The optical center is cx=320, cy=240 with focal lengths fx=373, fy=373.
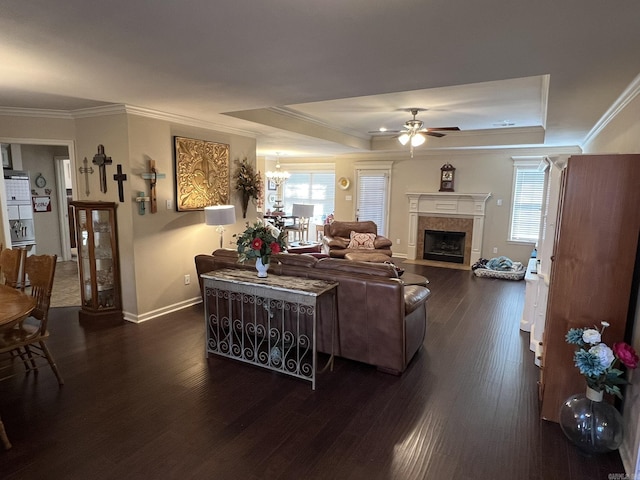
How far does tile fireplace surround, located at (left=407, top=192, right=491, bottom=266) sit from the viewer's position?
26.0ft

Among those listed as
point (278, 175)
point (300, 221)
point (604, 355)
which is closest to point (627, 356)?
point (604, 355)

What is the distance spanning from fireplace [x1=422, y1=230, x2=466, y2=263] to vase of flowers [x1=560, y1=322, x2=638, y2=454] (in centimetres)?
605

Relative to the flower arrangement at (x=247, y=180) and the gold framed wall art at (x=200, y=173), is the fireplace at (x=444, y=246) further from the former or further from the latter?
the gold framed wall art at (x=200, y=173)

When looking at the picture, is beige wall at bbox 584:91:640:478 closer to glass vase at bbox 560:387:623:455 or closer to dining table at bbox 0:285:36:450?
glass vase at bbox 560:387:623:455

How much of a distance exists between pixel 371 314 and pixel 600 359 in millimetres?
1576

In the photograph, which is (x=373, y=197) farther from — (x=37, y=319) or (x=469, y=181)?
(x=37, y=319)

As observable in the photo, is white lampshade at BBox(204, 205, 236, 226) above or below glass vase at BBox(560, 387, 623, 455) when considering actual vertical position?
above

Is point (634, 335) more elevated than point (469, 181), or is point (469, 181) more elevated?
point (469, 181)

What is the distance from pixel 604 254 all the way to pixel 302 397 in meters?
2.34

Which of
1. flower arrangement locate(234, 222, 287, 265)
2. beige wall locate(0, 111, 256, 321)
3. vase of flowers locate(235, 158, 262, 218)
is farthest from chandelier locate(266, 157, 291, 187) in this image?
flower arrangement locate(234, 222, 287, 265)

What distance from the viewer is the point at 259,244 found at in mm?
3295

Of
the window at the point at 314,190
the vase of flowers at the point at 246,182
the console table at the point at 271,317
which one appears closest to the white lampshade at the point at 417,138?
the vase of flowers at the point at 246,182

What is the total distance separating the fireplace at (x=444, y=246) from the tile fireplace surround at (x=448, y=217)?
0.37ft

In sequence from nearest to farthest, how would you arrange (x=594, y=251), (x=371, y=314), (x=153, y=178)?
(x=594, y=251), (x=371, y=314), (x=153, y=178)
